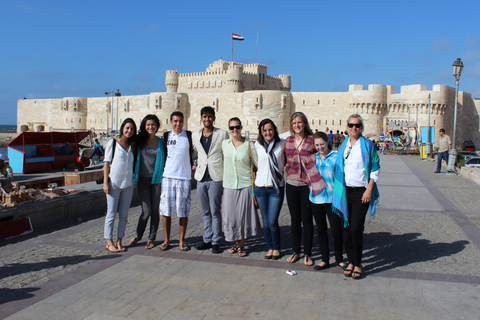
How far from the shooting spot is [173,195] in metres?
4.95

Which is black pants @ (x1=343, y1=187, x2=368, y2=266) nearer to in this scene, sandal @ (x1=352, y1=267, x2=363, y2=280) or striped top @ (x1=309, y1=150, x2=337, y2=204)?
sandal @ (x1=352, y1=267, x2=363, y2=280)

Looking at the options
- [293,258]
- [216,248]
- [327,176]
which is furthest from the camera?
[216,248]

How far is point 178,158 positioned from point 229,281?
1683 millimetres

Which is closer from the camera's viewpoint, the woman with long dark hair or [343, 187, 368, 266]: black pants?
[343, 187, 368, 266]: black pants

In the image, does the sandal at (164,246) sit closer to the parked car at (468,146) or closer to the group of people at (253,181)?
the group of people at (253,181)

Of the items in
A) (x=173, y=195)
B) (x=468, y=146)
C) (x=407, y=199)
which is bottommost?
(x=407, y=199)

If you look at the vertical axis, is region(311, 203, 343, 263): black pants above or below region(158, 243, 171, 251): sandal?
above

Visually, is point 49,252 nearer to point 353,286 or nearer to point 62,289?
point 62,289

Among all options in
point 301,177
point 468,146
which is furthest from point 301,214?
point 468,146

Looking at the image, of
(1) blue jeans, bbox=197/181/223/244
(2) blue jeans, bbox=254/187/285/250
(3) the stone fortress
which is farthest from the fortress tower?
(2) blue jeans, bbox=254/187/285/250

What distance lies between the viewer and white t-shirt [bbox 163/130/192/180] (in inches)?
194

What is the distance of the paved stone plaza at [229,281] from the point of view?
323 cm

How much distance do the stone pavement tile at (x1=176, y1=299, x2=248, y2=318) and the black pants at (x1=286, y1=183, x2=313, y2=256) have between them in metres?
1.35

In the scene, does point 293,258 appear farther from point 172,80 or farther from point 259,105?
point 172,80
